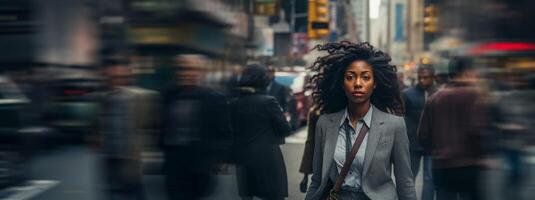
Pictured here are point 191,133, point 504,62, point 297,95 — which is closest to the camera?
point 191,133

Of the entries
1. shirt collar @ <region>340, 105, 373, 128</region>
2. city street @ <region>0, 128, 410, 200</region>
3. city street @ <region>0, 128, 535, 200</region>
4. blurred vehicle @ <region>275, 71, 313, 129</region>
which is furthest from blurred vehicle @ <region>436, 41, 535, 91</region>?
blurred vehicle @ <region>275, 71, 313, 129</region>

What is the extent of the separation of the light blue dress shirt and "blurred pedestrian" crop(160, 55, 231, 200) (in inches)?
115

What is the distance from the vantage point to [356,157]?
4.88m

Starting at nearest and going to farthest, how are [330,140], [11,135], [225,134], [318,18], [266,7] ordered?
[330,140]
[225,134]
[11,135]
[266,7]
[318,18]

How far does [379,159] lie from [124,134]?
11.2 feet

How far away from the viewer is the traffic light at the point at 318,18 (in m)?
22.5

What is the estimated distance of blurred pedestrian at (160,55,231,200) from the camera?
25.7 feet

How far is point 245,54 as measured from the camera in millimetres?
19375

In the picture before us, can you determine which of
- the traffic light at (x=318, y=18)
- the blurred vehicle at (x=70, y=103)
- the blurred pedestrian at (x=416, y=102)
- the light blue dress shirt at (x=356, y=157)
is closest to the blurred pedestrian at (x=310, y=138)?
the light blue dress shirt at (x=356, y=157)

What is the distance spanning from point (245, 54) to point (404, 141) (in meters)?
14.5

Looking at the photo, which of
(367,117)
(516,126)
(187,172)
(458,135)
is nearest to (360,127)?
(367,117)

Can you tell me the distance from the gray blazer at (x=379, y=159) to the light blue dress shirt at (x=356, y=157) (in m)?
0.02

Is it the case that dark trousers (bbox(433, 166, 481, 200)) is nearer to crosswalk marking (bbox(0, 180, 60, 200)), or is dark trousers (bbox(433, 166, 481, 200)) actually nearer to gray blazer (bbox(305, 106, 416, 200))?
gray blazer (bbox(305, 106, 416, 200))

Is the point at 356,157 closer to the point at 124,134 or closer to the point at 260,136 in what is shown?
the point at 124,134
